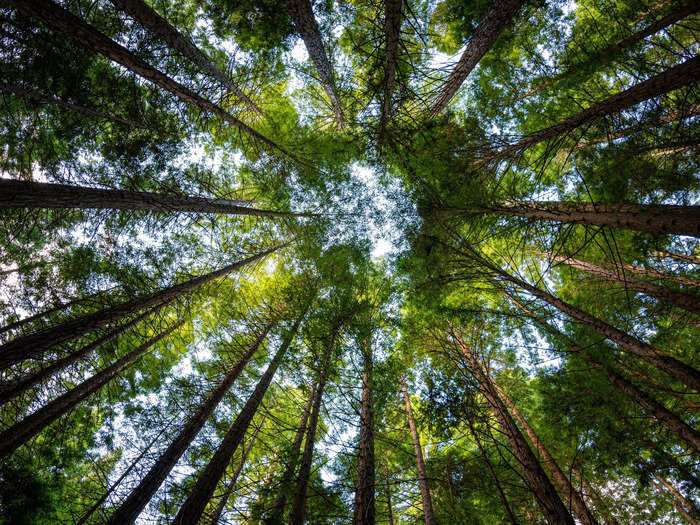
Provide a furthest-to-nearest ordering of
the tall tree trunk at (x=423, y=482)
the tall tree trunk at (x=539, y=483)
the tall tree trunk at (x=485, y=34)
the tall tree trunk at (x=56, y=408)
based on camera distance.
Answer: the tall tree trunk at (x=56, y=408), the tall tree trunk at (x=423, y=482), the tall tree trunk at (x=485, y=34), the tall tree trunk at (x=539, y=483)

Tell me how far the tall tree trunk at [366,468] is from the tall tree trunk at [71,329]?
5.36 m

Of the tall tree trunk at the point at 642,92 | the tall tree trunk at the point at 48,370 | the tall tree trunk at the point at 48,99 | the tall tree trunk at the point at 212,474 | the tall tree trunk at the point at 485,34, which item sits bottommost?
the tall tree trunk at the point at 212,474

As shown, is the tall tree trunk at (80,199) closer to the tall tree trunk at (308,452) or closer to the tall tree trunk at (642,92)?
the tall tree trunk at (308,452)

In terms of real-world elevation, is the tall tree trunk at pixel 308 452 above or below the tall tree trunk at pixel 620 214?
below

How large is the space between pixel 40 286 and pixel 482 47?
538 inches

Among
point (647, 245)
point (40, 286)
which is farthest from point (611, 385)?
point (40, 286)

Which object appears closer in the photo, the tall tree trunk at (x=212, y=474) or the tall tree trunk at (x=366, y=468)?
the tall tree trunk at (x=366, y=468)

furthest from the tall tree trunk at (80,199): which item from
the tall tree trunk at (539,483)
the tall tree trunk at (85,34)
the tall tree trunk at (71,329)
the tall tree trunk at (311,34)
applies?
the tall tree trunk at (539,483)

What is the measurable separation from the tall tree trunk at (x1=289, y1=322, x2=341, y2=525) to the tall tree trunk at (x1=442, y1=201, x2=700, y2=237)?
15.3 feet

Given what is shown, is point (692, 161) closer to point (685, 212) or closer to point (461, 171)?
point (685, 212)

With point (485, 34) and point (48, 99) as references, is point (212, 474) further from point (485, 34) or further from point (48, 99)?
point (485, 34)

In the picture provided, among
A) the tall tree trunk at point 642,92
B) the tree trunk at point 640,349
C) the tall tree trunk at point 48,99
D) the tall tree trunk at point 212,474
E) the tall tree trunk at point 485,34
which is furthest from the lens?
the tall tree trunk at point 48,99

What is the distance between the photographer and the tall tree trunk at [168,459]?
4188mm

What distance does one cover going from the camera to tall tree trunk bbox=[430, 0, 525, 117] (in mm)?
4293
